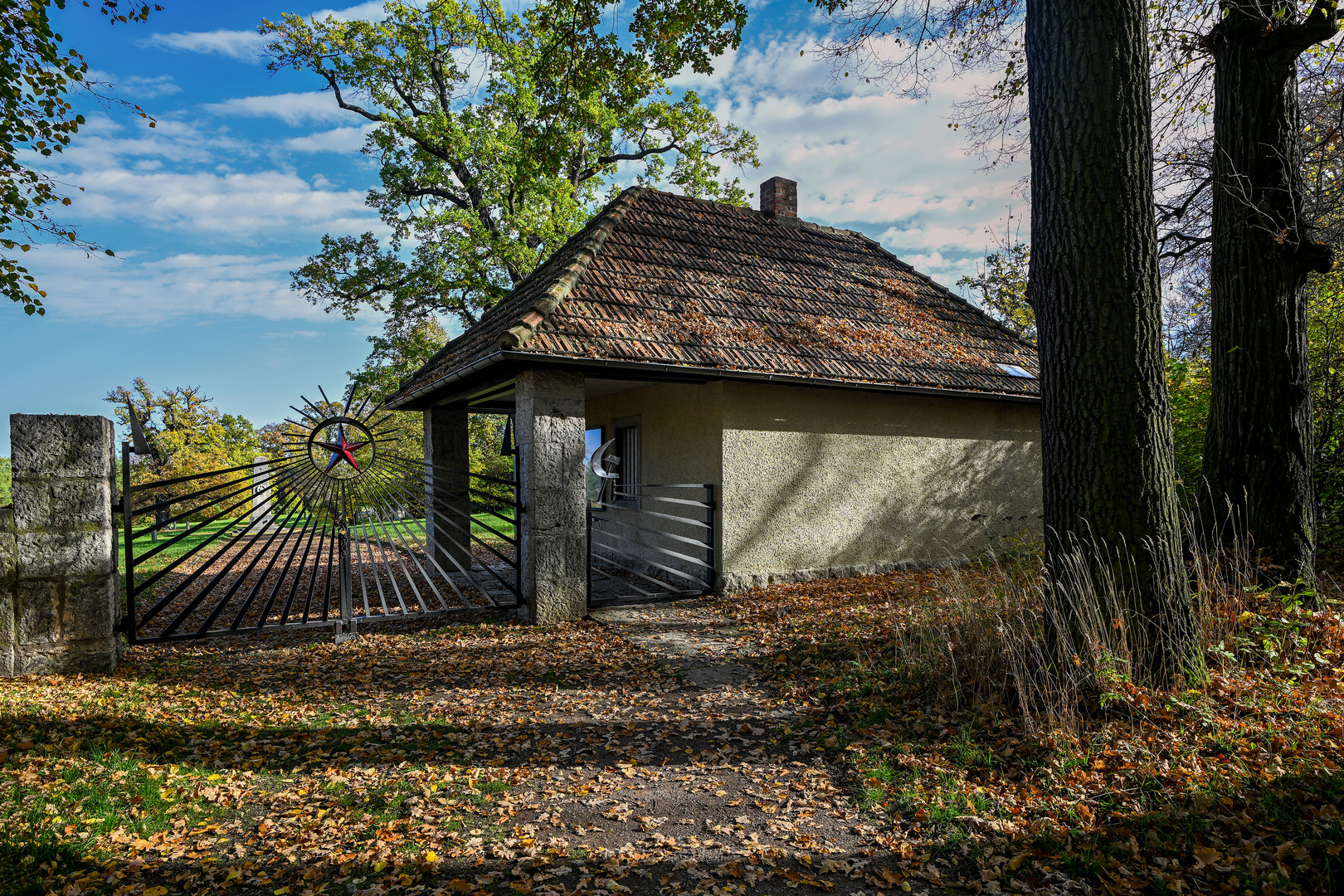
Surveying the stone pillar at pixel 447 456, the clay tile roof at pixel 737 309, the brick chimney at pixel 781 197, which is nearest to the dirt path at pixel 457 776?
the clay tile roof at pixel 737 309

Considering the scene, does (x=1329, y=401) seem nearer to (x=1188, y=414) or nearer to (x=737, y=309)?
(x=1188, y=414)

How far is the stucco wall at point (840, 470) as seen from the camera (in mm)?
8664

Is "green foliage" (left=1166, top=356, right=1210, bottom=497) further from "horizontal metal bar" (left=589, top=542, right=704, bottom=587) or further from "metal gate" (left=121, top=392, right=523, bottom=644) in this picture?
"metal gate" (left=121, top=392, right=523, bottom=644)

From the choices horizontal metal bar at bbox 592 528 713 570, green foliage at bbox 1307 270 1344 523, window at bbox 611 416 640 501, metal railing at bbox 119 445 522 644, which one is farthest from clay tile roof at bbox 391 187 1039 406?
green foliage at bbox 1307 270 1344 523

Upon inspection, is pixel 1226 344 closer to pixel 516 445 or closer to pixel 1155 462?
pixel 1155 462

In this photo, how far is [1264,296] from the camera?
5727 millimetres

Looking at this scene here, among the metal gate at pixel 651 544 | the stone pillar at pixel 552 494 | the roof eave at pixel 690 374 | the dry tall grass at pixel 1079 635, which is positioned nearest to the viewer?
the dry tall grass at pixel 1079 635

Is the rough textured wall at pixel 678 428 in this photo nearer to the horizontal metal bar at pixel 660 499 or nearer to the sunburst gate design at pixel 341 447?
the horizontal metal bar at pixel 660 499

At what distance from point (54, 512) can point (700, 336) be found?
6.39m

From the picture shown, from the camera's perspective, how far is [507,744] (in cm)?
436

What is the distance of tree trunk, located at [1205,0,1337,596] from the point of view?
18.2 feet

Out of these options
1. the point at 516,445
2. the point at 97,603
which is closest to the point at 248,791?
the point at 97,603

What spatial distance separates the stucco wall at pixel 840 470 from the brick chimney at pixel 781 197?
15.2 ft

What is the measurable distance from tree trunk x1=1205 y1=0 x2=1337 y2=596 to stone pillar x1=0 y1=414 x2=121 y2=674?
9.22 meters
